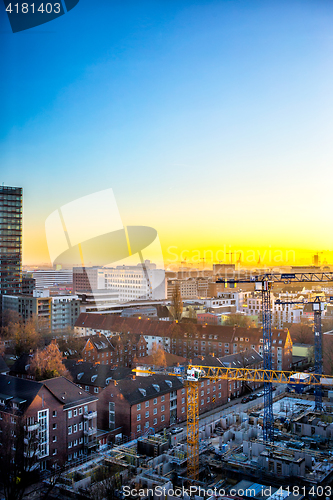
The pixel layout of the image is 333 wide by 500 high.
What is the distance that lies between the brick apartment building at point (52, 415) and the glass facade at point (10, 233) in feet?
5.00

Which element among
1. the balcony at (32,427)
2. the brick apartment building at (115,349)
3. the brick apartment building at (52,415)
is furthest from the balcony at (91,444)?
the brick apartment building at (115,349)

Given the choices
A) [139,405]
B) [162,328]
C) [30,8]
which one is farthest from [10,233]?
[162,328]

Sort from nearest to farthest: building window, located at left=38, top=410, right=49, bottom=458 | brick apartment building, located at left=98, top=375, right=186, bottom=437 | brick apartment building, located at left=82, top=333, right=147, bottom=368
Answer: building window, located at left=38, top=410, right=49, bottom=458 → brick apartment building, located at left=98, top=375, right=186, bottom=437 → brick apartment building, located at left=82, top=333, right=147, bottom=368

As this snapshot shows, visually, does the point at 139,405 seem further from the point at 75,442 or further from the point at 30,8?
the point at 30,8

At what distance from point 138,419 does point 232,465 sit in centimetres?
173

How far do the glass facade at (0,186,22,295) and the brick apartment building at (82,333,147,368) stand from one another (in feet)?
12.6

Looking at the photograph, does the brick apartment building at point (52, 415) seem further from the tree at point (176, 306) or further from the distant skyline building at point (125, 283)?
the tree at point (176, 306)

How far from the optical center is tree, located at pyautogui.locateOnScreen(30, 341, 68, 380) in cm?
629

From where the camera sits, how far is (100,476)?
13.9 feet

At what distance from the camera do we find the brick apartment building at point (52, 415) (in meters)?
4.45

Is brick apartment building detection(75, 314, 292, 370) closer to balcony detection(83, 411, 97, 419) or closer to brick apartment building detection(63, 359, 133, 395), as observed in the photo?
brick apartment building detection(63, 359, 133, 395)

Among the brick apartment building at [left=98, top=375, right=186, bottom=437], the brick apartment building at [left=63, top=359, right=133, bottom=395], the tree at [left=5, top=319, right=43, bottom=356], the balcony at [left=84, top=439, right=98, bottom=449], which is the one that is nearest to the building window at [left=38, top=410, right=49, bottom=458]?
the balcony at [left=84, top=439, right=98, bottom=449]

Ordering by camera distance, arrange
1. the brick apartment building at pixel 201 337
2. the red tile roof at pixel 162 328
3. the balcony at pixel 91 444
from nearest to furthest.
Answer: the balcony at pixel 91 444 → the brick apartment building at pixel 201 337 → the red tile roof at pixel 162 328

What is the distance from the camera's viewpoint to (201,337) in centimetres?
1087
